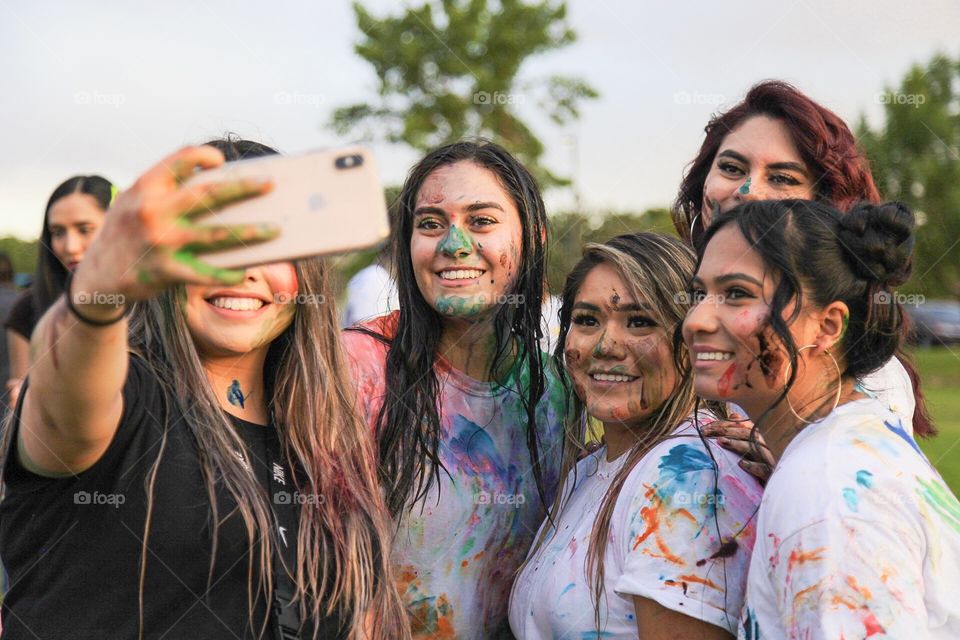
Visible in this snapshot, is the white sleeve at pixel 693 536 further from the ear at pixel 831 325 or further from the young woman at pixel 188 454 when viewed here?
the young woman at pixel 188 454

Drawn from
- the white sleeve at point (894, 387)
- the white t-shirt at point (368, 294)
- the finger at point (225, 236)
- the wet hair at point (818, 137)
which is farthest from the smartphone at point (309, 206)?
the white t-shirt at point (368, 294)

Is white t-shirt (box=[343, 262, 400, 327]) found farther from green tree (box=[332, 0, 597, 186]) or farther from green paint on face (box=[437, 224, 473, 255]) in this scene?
green tree (box=[332, 0, 597, 186])

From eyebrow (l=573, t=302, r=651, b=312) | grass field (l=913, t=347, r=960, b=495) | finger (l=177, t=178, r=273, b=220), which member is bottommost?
grass field (l=913, t=347, r=960, b=495)

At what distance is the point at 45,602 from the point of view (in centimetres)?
A: 196

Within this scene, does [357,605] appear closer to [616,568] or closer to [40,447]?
[616,568]

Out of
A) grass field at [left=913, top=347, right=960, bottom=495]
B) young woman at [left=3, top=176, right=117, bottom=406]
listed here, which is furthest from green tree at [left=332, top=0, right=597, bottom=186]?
young woman at [left=3, top=176, right=117, bottom=406]

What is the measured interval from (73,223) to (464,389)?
197cm

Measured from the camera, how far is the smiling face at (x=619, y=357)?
2.77 metres

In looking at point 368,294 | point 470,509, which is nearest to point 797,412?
point 470,509

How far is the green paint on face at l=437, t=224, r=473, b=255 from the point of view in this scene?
3115 mm

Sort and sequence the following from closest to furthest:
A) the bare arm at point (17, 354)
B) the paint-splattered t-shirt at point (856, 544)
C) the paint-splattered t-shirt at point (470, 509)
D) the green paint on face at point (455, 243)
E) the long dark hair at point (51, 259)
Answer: the paint-splattered t-shirt at point (856, 544), the paint-splattered t-shirt at point (470, 509), the green paint on face at point (455, 243), the long dark hair at point (51, 259), the bare arm at point (17, 354)

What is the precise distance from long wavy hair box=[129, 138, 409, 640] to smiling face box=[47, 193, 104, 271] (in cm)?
185

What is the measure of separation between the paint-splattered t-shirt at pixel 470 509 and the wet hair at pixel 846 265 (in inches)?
38.7

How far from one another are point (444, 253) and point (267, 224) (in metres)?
1.75
